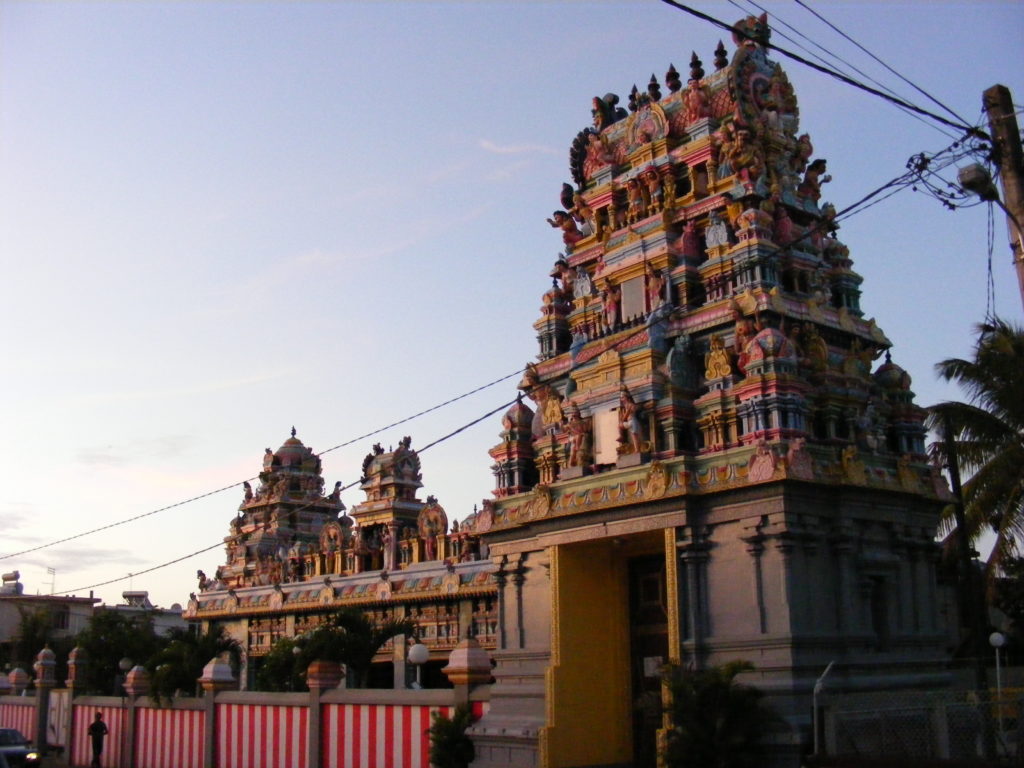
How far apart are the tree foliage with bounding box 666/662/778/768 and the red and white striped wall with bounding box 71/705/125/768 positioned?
18.0 metres

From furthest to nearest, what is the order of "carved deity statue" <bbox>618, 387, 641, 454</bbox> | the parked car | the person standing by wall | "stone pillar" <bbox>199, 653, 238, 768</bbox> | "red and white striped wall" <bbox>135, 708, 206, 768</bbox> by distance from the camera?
the person standing by wall → "red and white striped wall" <bbox>135, 708, 206, 768</bbox> → "stone pillar" <bbox>199, 653, 238, 768</bbox> → the parked car → "carved deity statue" <bbox>618, 387, 641, 454</bbox>

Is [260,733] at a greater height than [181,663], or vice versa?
[181,663]

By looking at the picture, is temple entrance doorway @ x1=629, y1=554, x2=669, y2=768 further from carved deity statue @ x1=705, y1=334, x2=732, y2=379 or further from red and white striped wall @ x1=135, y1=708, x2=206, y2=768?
red and white striped wall @ x1=135, y1=708, x2=206, y2=768

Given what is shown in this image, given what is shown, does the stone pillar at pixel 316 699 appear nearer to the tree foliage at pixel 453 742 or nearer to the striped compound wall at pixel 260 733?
the striped compound wall at pixel 260 733

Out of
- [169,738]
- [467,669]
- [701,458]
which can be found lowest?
[169,738]

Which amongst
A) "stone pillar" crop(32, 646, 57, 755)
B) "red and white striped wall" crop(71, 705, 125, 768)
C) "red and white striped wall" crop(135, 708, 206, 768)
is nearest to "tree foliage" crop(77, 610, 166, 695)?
"stone pillar" crop(32, 646, 57, 755)

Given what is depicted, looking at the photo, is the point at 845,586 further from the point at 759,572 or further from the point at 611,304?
the point at 611,304

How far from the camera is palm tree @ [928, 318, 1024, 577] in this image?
2273 cm

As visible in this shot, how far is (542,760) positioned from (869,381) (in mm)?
9841

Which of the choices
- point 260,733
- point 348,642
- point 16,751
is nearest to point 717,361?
point 260,733

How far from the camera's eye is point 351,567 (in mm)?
46125

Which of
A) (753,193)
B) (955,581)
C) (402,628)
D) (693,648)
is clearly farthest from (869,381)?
(402,628)

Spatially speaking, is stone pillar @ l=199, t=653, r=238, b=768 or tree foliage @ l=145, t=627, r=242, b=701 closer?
stone pillar @ l=199, t=653, r=238, b=768

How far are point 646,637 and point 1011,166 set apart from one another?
503 inches
